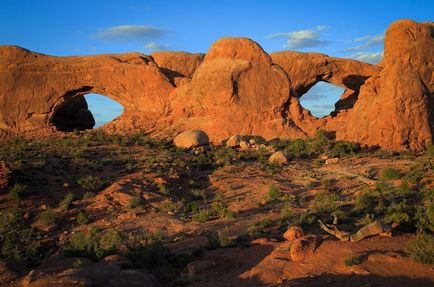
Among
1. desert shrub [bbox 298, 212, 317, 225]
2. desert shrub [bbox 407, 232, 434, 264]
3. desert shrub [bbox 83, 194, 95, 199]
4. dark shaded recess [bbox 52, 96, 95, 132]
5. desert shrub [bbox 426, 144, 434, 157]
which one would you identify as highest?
dark shaded recess [bbox 52, 96, 95, 132]

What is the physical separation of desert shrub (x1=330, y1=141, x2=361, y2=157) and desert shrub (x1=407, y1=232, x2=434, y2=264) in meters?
12.3

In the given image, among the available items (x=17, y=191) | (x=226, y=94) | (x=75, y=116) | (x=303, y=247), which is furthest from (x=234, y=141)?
(x=303, y=247)

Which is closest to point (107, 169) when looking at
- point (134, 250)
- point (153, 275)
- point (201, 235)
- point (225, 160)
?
point (225, 160)

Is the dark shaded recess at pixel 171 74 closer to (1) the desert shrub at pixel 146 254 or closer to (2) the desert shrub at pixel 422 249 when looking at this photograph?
(1) the desert shrub at pixel 146 254

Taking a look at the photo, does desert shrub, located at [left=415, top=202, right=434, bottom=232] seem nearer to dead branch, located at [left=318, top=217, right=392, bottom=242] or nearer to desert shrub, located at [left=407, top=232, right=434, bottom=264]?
dead branch, located at [left=318, top=217, right=392, bottom=242]

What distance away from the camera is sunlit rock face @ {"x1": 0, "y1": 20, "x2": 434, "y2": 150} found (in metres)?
19.8

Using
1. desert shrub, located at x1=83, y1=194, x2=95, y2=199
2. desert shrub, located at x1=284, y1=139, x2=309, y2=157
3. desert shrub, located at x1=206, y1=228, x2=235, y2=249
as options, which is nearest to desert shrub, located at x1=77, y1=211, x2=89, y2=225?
desert shrub, located at x1=83, y1=194, x2=95, y2=199

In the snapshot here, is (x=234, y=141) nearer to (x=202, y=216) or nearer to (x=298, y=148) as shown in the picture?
(x=298, y=148)

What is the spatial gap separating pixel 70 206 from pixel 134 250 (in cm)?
606

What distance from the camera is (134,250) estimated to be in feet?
28.3

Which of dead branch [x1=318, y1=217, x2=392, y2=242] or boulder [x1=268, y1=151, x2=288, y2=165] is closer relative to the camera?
dead branch [x1=318, y1=217, x2=392, y2=242]

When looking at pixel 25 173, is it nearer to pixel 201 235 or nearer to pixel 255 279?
pixel 201 235

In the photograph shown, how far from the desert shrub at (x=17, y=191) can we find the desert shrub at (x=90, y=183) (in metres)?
1.94

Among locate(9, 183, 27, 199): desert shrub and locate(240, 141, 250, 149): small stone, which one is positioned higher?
locate(240, 141, 250, 149): small stone
